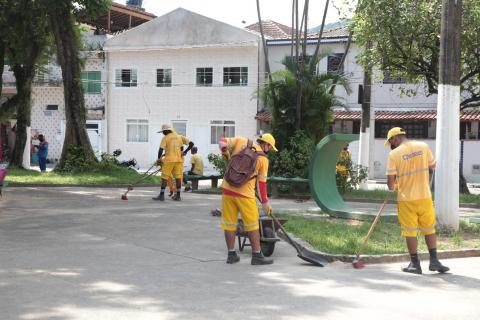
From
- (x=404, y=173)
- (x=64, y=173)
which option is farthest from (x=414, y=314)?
(x=64, y=173)

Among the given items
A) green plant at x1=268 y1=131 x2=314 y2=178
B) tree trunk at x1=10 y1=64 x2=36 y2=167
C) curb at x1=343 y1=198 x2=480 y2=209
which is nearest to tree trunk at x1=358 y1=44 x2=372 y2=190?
green plant at x1=268 y1=131 x2=314 y2=178

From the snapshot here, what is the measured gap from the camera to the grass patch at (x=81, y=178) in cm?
1964

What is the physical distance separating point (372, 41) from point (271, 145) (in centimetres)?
1151

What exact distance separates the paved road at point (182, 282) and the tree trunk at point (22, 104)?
15953mm

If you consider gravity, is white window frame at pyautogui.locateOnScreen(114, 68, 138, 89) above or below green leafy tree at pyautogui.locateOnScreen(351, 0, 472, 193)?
above

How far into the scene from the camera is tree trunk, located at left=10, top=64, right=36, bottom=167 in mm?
25719

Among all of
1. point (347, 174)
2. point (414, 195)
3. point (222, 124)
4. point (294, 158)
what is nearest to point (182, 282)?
point (414, 195)

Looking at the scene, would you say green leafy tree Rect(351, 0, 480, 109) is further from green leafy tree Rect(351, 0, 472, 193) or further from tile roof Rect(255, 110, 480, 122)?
tile roof Rect(255, 110, 480, 122)

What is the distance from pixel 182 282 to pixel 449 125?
17.7 ft

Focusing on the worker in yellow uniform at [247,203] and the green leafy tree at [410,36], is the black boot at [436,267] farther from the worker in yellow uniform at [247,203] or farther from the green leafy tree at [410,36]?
the green leafy tree at [410,36]

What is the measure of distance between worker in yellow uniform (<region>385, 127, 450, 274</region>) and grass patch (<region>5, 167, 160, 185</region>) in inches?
521

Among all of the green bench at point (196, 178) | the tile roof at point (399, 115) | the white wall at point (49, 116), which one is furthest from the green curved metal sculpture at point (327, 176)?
the white wall at point (49, 116)

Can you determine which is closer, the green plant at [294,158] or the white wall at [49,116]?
the green plant at [294,158]

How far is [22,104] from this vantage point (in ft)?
86.4
